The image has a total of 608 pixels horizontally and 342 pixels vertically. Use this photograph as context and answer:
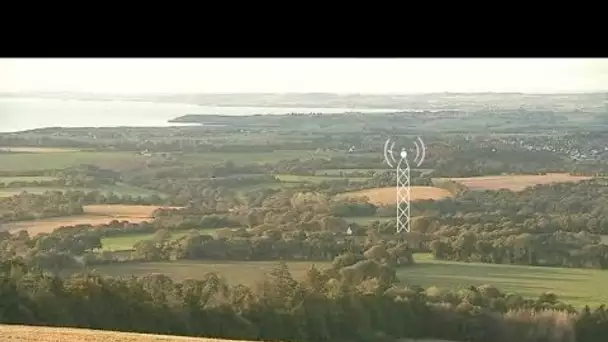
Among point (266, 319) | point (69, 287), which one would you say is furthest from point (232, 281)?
point (69, 287)

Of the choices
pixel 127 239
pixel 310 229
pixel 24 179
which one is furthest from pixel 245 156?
pixel 24 179

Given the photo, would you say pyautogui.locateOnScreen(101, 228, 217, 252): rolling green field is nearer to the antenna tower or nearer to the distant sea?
the distant sea

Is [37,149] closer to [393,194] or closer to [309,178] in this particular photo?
[309,178]

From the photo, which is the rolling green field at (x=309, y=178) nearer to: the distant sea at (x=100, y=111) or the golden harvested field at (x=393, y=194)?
the golden harvested field at (x=393, y=194)

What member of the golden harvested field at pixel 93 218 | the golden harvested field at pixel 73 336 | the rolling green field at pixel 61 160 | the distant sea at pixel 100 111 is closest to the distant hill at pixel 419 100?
the distant sea at pixel 100 111

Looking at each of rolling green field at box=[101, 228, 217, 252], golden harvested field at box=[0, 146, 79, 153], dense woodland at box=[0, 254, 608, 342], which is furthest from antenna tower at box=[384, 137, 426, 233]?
golden harvested field at box=[0, 146, 79, 153]

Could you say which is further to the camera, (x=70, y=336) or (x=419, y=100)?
(x=70, y=336)
